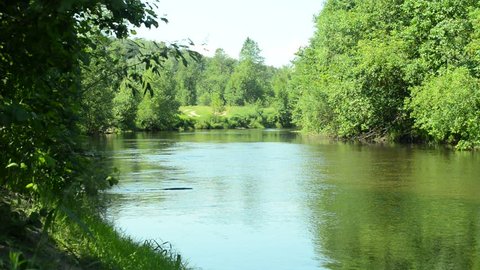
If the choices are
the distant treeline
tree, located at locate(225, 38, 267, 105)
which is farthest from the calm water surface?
tree, located at locate(225, 38, 267, 105)

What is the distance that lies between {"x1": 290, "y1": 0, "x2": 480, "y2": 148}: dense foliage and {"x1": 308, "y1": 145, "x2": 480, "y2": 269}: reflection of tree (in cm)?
958

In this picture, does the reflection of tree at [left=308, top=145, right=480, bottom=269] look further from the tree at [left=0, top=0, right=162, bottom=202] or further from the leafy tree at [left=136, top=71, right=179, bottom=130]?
the leafy tree at [left=136, top=71, right=179, bottom=130]

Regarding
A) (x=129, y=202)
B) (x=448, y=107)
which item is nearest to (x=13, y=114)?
(x=129, y=202)

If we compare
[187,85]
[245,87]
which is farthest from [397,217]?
[187,85]

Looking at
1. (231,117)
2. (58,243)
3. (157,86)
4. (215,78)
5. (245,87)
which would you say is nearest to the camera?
(58,243)

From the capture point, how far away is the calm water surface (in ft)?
35.2

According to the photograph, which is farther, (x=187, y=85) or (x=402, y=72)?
(x=187, y=85)

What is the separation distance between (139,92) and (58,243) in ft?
4.94

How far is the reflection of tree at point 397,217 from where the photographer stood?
10.6 meters

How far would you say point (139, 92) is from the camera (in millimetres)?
5391

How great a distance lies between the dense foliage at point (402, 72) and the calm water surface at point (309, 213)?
28.1 feet

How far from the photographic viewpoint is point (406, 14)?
43094 mm

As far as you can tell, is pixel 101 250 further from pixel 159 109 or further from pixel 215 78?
pixel 215 78

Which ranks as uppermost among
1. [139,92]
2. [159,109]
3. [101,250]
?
[159,109]
